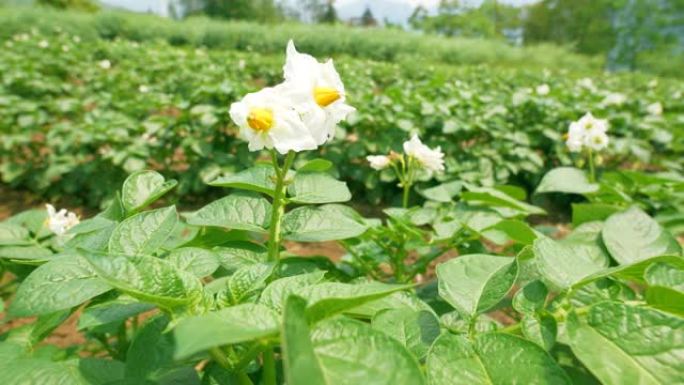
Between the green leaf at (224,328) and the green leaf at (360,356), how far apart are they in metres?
0.05

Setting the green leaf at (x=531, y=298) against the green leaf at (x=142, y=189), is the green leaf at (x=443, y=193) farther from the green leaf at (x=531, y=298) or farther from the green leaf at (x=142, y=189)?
the green leaf at (x=142, y=189)

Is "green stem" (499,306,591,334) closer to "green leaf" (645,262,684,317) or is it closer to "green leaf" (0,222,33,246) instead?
"green leaf" (645,262,684,317)

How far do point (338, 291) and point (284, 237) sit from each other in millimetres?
286

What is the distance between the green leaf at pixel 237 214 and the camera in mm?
720

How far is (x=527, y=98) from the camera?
3936 mm

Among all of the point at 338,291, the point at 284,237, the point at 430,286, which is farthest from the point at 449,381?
the point at 430,286

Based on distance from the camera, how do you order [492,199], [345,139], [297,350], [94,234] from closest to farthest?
1. [297,350]
2. [94,234]
3. [492,199]
4. [345,139]

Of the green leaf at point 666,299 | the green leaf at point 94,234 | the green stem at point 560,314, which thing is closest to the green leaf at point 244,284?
the green leaf at point 94,234

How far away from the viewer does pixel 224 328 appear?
0.39 metres

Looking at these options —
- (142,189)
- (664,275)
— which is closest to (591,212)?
(664,275)

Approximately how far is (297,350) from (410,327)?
267 mm

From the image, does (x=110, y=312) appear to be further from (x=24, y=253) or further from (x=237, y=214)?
(x=24, y=253)

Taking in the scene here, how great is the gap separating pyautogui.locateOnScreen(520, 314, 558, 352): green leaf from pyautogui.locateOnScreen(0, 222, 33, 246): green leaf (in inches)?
41.0

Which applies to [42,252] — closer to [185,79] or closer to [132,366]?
[132,366]
